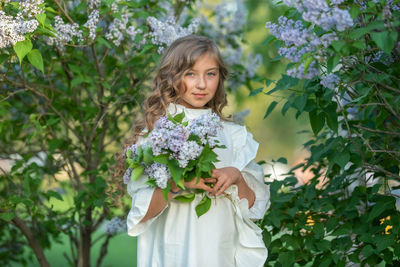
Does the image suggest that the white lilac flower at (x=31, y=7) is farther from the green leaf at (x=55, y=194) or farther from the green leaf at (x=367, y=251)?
the green leaf at (x=367, y=251)

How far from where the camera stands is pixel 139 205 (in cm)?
220

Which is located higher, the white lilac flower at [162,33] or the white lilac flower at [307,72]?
the white lilac flower at [162,33]

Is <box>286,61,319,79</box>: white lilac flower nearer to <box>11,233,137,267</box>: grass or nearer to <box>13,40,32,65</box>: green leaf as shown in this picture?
<box>13,40,32,65</box>: green leaf

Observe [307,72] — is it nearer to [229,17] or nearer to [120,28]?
[120,28]

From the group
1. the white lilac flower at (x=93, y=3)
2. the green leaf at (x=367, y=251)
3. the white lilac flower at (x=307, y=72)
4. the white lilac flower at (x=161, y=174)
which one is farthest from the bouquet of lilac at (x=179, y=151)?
the white lilac flower at (x=93, y=3)

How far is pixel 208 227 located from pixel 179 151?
0.51 meters

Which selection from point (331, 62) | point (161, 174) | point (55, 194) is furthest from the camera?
point (55, 194)

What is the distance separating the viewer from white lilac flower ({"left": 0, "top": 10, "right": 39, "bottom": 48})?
236cm

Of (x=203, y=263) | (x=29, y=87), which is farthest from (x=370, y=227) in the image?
(x=29, y=87)

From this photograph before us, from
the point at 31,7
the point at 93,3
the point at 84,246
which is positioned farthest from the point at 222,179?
the point at 84,246

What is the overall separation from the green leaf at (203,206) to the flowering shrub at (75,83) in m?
1.00

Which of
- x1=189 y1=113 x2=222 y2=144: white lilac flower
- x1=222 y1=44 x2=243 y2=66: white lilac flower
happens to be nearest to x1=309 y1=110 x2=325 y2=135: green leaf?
x1=189 y1=113 x2=222 y2=144: white lilac flower

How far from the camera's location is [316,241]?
9.66 feet

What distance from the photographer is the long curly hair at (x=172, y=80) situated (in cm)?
240
